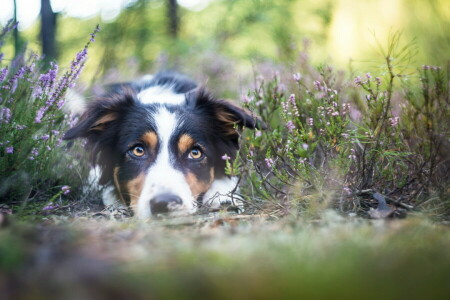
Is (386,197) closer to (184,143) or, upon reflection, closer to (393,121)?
(393,121)

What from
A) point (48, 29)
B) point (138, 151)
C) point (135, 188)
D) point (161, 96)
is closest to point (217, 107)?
point (161, 96)

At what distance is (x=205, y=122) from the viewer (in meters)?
4.14

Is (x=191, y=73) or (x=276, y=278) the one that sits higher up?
(x=191, y=73)

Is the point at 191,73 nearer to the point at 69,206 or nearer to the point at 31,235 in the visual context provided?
the point at 69,206

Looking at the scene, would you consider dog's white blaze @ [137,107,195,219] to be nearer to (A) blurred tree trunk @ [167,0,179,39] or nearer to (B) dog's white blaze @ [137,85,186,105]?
(B) dog's white blaze @ [137,85,186,105]

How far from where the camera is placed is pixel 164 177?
10.9 feet

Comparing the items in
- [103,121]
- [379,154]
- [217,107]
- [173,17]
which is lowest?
[379,154]

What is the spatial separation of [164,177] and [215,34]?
350 inches

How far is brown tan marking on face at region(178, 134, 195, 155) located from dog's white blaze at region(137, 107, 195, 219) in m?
0.09

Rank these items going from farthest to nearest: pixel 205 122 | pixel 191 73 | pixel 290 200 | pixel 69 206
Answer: pixel 191 73 → pixel 205 122 → pixel 69 206 → pixel 290 200

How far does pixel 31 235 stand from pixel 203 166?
2.26 meters

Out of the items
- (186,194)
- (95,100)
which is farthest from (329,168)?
(95,100)

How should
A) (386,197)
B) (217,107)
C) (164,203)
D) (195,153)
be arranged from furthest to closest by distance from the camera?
(217,107) → (195,153) → (164,203) → (386,197)

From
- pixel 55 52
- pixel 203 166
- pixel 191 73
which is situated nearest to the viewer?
→ pixel 203 166
